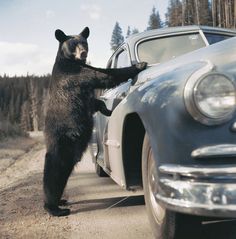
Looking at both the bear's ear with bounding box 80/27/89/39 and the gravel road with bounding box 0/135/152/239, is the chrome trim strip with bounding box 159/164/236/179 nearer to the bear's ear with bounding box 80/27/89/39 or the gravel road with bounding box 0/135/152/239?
the gravel road with bounding box 0/135/152/239

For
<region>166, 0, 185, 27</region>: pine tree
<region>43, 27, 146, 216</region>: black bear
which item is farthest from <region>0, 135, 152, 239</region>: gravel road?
<region>166, 0, 185, 27</region>: pine tree

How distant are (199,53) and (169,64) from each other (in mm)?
541

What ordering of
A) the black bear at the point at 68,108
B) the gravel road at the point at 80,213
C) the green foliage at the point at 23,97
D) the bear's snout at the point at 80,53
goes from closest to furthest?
1. the gravel road at the point at 80,213
2. the black bear at the point at 68,108
3. the bear's snout at the point at 80,53
4. the green foliage at the point at 23,97

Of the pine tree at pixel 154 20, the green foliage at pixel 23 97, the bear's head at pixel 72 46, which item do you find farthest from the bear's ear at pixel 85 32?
the green foliage at pixel 23 97

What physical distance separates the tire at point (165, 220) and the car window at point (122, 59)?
7.23 feet

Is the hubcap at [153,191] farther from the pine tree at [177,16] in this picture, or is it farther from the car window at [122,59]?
the pine tree at [177,16]

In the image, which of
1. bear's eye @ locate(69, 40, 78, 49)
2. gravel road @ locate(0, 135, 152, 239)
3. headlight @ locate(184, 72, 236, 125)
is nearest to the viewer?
headlight @ locate(184, 72, 236, 125)

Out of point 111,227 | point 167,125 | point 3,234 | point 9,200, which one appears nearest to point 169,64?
point 167,125

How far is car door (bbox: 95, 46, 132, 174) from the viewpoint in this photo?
512 centimetres

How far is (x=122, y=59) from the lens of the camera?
6422mm

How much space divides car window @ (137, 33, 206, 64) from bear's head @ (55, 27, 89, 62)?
2.22ft

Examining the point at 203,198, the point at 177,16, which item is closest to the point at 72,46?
the point at 203,198

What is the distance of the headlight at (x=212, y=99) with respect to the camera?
111 inches

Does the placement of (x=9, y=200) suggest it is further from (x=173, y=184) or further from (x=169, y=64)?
(x=173, y=184)
